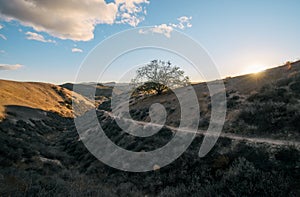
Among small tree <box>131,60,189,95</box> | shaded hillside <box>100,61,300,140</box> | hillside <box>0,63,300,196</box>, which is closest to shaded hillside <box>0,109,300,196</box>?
hillside <box>0,63,300,196</box>

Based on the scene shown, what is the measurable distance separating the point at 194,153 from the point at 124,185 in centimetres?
502

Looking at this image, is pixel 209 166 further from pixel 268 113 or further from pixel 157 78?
pixel 157 78

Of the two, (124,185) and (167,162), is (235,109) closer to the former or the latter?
(167,162)

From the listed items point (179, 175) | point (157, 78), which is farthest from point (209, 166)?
point (157, 78)

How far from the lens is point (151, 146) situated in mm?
17047

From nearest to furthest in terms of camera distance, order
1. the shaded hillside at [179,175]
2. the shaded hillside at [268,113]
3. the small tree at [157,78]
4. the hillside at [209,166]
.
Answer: the shaded hillside at [179,175] → the hillside at [209,166] → the shaded hillside at [268,113] → the small tree at [157,78]

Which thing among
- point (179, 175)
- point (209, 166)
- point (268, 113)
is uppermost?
point (268, 113)

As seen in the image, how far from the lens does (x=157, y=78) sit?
150 feet

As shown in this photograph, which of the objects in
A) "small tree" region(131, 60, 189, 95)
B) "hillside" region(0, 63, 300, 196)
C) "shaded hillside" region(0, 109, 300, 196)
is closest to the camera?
"shaded hillside" region(0, 109, 300, 196)

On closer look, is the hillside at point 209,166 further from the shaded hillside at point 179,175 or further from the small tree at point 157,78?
the small tree at point 157,78

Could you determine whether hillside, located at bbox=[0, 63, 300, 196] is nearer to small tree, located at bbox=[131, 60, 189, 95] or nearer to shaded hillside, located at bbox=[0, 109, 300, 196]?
shaded hillside, located at bbox=[0, 109, 300, 196]

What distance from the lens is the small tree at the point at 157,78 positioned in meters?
45.2

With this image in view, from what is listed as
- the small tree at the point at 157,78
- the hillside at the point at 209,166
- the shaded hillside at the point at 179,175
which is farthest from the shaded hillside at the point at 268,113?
the small tree at the point at 157,78

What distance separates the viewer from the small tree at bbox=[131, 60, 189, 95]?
45.2m
